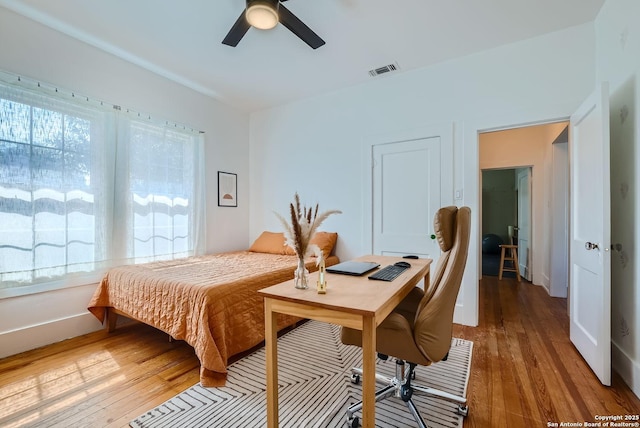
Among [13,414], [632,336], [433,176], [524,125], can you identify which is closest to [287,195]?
[433,176]

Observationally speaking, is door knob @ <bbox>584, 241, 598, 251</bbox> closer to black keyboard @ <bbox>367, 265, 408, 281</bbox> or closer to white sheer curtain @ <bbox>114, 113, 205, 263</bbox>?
black keyboard @ <bbox>367, 265, 408, 281</bbox>

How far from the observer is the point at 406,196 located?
125 inches

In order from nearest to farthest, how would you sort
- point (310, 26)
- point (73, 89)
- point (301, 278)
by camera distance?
point (301, 278) < point (310, 26) < point (73, 89)

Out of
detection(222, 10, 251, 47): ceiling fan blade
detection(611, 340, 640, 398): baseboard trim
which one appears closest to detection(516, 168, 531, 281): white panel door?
detection(611, 340, 640, 398): baseboard trim

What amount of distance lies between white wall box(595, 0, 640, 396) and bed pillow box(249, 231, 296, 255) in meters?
3.05

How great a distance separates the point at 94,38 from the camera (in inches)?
101

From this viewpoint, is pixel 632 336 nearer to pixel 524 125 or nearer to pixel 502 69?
pixel 524 125

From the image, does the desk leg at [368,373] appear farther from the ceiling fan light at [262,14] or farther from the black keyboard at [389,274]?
the ceiling fan light at [262,14]

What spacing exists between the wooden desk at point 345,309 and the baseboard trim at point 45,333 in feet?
7.77

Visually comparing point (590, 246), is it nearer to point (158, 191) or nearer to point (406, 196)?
point (406, 196)

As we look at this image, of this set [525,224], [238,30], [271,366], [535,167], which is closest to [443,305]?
[271,366]

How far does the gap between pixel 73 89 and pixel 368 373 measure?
335cm

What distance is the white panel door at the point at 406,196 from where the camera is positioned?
3023 mm

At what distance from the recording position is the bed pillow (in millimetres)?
3771
